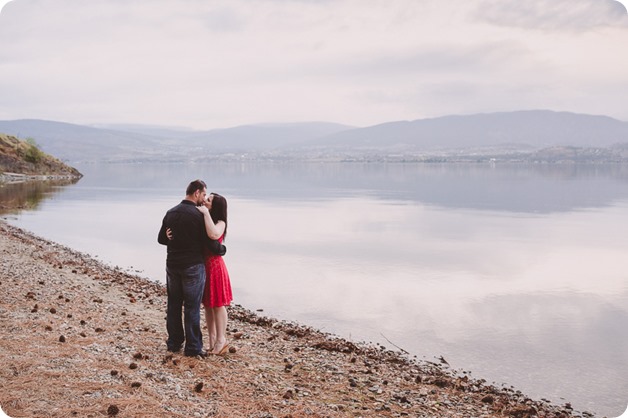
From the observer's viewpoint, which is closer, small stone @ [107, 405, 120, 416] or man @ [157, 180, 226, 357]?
small stone @ [107, 405, 120, 416]

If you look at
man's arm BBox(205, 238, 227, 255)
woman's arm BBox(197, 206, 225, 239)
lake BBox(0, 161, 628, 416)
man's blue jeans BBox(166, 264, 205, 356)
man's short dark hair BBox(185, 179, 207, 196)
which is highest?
man's short dark hair BBox(185, 179, 207, 196)

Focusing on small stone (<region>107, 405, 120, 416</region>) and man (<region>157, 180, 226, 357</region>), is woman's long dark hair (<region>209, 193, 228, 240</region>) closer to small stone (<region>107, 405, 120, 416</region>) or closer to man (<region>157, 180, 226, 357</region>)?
man (<region>157, 180, 226, 357</region>)

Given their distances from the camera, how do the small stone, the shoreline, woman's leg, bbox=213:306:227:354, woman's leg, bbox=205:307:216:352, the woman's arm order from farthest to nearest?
woman's leg, bbox=205:307:216:352 < woman's leg, bbox=213:306:227:354 < the woman's arm < the shoreline < the small stone

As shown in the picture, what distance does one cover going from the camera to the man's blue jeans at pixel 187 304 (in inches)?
324

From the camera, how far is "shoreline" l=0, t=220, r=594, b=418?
677cm

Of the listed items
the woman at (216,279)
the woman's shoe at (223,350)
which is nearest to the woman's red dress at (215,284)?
the woman at (216,279)

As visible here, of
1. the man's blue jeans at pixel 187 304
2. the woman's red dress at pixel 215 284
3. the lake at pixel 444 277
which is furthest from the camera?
the lake at pixel 444 277

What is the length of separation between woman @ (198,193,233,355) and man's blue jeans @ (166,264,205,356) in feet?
0.67

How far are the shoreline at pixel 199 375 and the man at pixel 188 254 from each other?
22.1 inches

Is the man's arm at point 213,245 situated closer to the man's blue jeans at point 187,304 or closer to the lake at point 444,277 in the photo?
the man's blue jeans at point 187,304

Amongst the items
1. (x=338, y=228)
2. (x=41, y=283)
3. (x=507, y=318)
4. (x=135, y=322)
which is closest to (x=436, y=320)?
(x=507, y=318)

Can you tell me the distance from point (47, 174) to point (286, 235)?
7012cm

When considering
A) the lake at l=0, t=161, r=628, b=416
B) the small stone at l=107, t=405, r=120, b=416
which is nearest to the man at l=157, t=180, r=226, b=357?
the small stone at l=107, t=405, r=120, b=416

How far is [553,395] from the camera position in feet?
34.1
